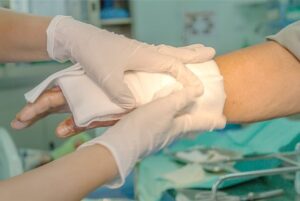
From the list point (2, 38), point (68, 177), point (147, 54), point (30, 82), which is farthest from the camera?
point (30, 82)

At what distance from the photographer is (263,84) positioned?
911 mm

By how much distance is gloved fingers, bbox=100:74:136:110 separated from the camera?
73cm

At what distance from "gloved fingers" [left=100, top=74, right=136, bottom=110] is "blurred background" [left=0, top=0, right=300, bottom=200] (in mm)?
1696

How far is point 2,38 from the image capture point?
0.88 metres

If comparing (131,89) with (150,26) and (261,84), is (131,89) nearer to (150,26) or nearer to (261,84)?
(261,84)

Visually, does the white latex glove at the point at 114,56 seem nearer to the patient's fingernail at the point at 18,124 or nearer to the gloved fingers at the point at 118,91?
the gloved fingers at the point at 118,91

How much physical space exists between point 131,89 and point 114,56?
0.23 ft

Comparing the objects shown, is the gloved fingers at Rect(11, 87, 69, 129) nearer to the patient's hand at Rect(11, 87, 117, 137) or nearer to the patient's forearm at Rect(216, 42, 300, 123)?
the patient's hand at Rect(11, 87, 117, 137)

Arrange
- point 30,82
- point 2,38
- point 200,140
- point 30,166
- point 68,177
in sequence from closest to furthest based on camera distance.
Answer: point 68,177
point 2,38
point 30,166
point 200,140
point 30,82

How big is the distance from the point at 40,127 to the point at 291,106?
73.7 inches

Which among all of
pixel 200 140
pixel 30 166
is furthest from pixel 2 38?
pixel 200 140

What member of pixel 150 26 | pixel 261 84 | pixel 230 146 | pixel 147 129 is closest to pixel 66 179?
pixel 147 129

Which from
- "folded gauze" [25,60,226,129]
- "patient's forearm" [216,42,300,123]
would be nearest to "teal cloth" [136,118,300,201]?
"patient's forearm" [216,42,300,123]

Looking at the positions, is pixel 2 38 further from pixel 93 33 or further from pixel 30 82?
pixel 30 82
